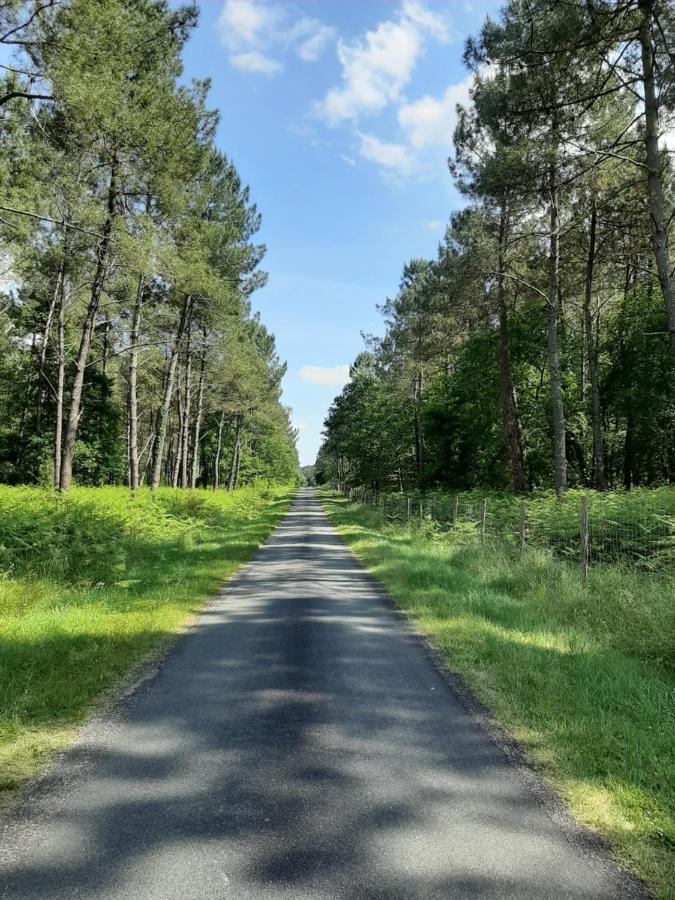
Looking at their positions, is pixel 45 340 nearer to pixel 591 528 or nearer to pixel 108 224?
pixel 108 224

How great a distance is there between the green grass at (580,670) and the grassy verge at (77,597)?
3522 millimetres

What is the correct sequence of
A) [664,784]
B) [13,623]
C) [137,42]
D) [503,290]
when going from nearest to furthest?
[664,784], [13,623], [137,42], [503,290]

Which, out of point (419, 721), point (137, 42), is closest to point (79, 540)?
point (419, 721)

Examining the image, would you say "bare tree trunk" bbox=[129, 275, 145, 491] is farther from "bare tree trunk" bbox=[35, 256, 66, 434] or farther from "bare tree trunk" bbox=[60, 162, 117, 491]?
"bare tree trunk" bbox=[35, 256, 66, 434]

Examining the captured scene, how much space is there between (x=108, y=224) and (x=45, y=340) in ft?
58.4

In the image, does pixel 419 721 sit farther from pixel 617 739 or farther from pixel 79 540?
pixel 79 540

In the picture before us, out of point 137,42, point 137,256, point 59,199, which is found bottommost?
point 137,256

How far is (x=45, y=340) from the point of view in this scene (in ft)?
98.0

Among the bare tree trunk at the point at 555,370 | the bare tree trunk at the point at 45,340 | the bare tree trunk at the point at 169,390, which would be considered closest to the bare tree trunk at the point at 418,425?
the bare tree trunk at the point at 169,390

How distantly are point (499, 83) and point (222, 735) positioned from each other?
717 inches

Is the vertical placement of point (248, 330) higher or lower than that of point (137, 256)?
higher

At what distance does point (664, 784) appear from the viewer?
3238 mm

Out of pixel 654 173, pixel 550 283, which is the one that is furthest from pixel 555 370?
pixel 654 173

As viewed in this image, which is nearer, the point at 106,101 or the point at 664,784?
the point at 664,784
